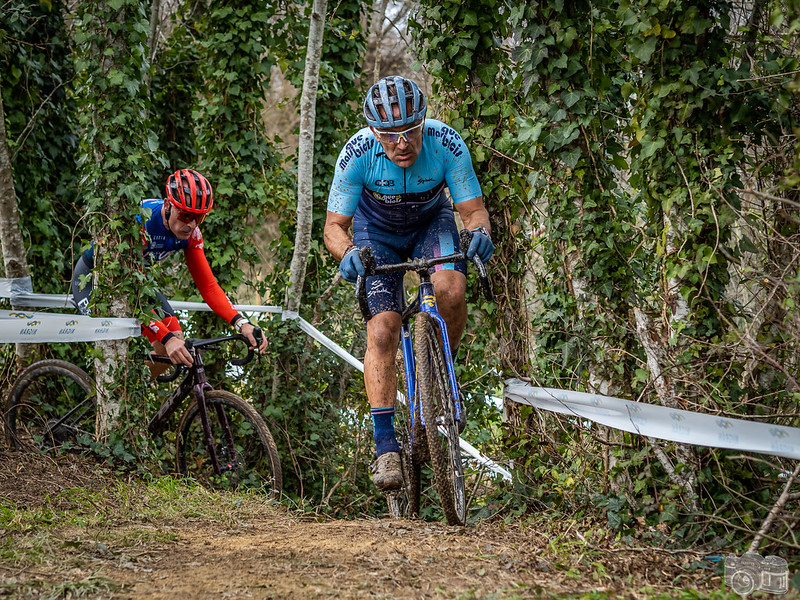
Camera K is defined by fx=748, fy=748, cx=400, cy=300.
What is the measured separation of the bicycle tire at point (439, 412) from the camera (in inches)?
159

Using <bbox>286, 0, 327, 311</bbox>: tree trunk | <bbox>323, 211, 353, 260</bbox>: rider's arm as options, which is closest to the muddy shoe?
<bbox>323, 211, 353, 260</bbox>: rider's arm

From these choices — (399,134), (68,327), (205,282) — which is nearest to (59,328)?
(68,327)

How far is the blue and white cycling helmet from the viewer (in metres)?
4.36

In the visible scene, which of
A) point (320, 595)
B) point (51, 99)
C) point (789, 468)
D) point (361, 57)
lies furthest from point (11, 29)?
point (789, 468)

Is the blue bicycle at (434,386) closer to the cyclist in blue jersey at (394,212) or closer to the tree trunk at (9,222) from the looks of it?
the cyclist in blue jersey at (394,212)

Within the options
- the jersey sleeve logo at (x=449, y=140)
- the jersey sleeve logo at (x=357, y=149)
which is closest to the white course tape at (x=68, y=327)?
the jersey sleeve logo at (x=449, y=140)

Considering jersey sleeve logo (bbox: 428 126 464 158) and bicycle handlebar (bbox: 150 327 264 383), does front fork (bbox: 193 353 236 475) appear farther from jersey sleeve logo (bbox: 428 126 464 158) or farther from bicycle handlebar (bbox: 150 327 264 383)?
jersey sleeve logo (bbox: 428 126 464 158)

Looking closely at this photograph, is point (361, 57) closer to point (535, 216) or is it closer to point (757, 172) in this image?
point (535, 216)

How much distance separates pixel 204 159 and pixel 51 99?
5.93ft

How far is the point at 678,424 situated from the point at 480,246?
58.8 inches

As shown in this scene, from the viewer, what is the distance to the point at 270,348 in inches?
313

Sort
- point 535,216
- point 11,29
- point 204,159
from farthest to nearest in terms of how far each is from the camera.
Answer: point 204,159, point 11,29, point 535,216

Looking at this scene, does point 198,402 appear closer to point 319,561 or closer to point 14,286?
point 14,286

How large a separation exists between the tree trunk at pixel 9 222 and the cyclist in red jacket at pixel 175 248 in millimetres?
992
